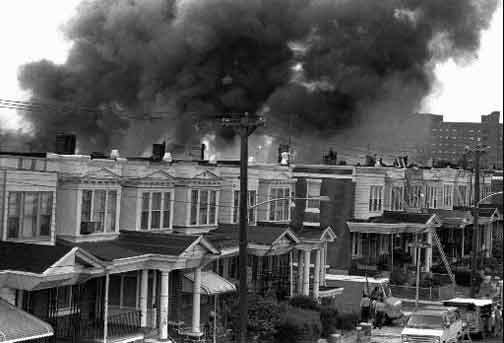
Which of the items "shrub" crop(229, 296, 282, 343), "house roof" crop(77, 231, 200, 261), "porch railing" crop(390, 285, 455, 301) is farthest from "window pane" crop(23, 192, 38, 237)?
"porch railing" crop(390, 285, 455, 301)

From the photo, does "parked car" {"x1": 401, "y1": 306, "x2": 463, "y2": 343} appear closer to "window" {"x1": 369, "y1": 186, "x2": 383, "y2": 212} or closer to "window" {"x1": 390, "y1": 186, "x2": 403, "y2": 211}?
"window" {"x1": 369, "y1": 186, "x2": 383, "y2": 212}

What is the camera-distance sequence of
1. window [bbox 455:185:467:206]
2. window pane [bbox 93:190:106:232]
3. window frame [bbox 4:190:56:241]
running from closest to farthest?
window frame [bbox 4:190:56:241] → window pane [bbox 93:190:106:232] → window [bbox 455:185:467:206]

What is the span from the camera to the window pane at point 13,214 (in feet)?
61.6

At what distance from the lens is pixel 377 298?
105 feet

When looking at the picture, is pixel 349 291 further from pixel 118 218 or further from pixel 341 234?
pixel 118 218

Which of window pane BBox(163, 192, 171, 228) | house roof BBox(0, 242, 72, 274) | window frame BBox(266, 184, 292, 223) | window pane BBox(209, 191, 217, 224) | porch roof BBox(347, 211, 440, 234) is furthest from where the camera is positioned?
porch roof BBox(347, 211, 440, 234)

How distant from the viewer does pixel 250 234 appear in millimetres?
27578

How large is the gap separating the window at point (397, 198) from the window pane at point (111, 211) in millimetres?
22063

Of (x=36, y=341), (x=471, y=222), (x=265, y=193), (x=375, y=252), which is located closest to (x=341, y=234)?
(x=375, y=252)

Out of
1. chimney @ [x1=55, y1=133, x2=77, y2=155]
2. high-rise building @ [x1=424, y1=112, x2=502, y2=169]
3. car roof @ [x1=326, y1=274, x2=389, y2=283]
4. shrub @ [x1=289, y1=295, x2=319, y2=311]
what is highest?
high-rise building @ [x1=424, y1=112, x2=502, y2=169]

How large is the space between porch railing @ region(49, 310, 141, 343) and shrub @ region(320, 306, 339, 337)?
7.14 m

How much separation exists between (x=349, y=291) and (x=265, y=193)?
5061 mm

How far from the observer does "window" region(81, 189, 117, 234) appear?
838 inches

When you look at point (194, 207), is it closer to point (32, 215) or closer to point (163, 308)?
point (163, 308)
